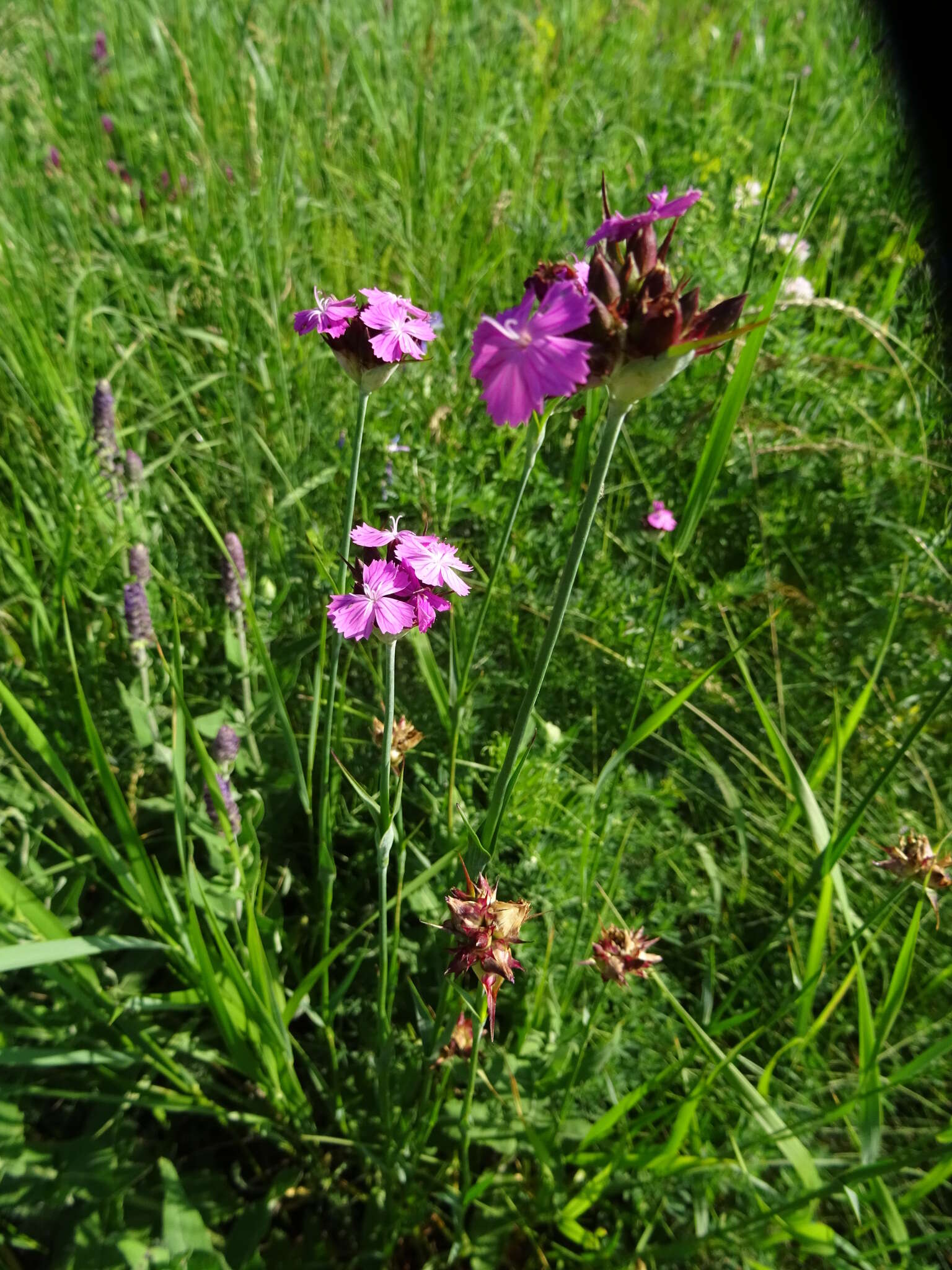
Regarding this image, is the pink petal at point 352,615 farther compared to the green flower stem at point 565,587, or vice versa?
the pink petal at point 352,615

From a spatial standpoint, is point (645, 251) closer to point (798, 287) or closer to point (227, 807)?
point (227, 807)

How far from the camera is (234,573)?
1441 mm

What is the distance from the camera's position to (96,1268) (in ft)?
3.70

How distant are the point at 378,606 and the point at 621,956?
57cm

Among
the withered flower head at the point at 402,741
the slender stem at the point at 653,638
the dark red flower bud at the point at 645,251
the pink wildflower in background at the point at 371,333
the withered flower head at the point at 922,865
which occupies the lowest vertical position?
the withered flower head at the point at 402,741

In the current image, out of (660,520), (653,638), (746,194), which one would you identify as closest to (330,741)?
(653,638)

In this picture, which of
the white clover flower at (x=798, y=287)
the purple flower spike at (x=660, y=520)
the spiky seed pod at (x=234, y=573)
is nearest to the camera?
the spiky seed pod at (x=234, y=573)

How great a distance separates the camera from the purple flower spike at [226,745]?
1.28m

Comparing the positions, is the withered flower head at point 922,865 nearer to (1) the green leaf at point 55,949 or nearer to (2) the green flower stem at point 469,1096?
(2) the green flower stem at point 469,1096

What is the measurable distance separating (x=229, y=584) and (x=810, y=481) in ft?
4.60

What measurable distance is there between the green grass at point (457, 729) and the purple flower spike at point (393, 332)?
21 centimetres

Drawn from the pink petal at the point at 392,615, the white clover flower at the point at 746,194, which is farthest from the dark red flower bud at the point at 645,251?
the white clover flower at the point at 746,194

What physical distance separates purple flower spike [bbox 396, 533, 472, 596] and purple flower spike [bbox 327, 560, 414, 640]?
2cm

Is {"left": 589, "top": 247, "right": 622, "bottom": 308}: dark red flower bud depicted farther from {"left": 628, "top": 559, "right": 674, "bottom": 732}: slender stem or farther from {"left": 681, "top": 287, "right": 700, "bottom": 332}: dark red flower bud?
{"left": 628, "top": 559, "right": 674, "bottom": 732}: slender stem
